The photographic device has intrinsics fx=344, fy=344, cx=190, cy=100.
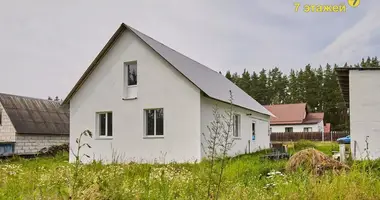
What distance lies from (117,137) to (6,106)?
11.2 metres

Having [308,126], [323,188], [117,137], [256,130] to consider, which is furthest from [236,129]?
[308,126]

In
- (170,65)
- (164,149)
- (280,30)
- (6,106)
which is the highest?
(280,30)

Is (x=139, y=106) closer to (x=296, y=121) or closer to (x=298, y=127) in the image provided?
(x=296, y=121)

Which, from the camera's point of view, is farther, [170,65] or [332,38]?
[332,38]

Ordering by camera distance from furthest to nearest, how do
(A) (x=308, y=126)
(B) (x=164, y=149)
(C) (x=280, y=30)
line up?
(A) (x=308, y=126), (C) (x=280, y=30), (B) (x=164, y=149)

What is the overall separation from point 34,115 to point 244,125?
14917 millimetres

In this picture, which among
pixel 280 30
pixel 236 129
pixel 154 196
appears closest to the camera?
pixel 154 196

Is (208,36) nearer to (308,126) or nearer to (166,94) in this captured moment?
(166,94)

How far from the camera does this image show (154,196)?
4441mm

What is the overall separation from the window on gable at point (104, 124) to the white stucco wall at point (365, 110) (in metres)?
10.6

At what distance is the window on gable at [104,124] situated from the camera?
16.5 m

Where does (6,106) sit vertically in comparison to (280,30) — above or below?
below

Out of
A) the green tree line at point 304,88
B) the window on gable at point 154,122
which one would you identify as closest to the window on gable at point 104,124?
the window on gable at point 154,122

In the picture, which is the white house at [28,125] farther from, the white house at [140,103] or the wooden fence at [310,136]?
the wooden fence at [310,136]
